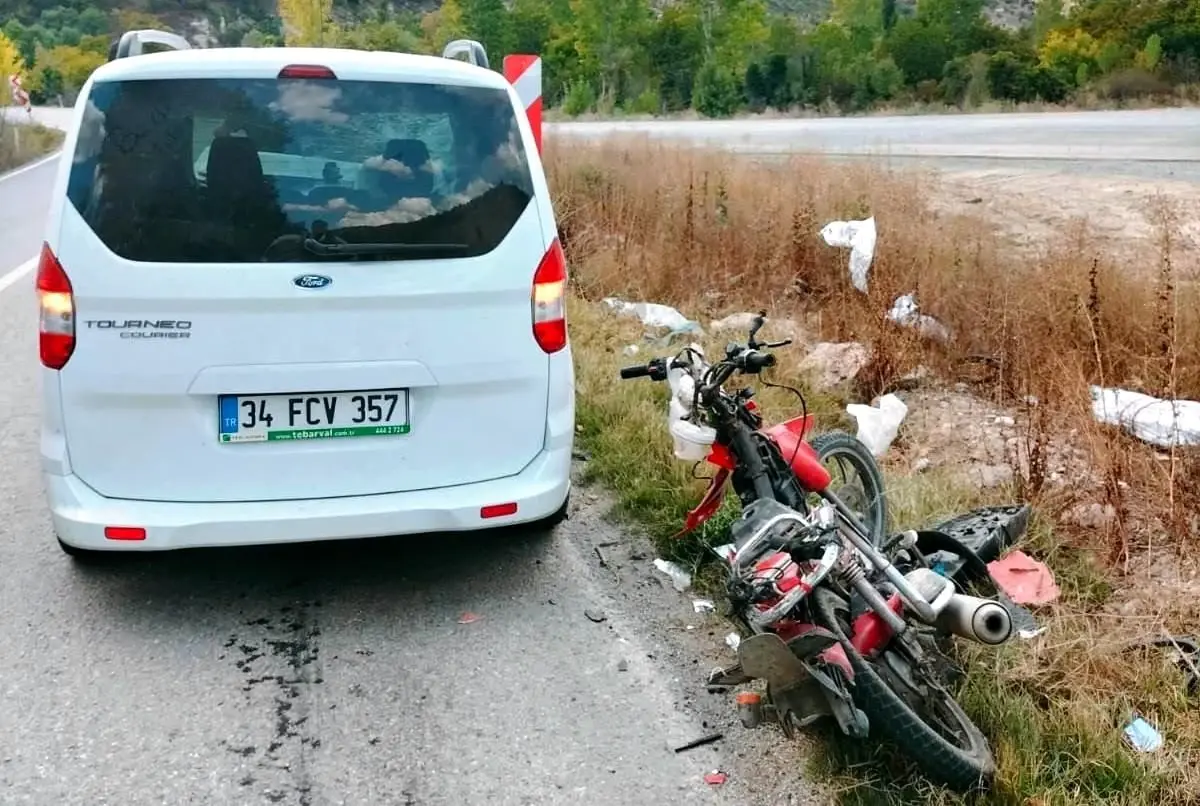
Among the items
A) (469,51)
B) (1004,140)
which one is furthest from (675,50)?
(469,51)

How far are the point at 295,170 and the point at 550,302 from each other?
3.15 ft

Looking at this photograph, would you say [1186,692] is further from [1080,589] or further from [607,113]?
[607,113]

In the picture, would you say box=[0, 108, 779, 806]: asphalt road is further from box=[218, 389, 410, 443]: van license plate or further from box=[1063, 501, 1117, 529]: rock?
box=[1063, 501, 1117, 529]: rock

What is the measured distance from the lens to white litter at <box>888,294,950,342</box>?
6.38 metres

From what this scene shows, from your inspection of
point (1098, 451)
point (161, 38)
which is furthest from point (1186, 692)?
point (161, 38)

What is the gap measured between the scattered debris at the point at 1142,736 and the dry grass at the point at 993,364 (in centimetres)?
4

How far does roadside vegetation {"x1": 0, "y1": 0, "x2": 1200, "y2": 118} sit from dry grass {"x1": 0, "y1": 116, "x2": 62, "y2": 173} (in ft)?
23.1

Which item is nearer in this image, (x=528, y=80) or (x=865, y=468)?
(x=865, y=468)

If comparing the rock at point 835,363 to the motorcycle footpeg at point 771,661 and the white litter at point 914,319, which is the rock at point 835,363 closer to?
the white litter at point 914,319

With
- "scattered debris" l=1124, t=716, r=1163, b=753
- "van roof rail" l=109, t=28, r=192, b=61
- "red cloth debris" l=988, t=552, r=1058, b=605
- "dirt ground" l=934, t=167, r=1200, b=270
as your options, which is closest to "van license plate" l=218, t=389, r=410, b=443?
"van roof rail" l=109, t=28, r=192, b=61

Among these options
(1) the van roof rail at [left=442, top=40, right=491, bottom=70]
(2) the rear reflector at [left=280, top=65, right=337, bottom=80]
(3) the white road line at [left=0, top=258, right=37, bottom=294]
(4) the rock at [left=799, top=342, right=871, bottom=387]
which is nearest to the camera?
(2) the rear reflector at [left=280, top=65, right=337, bottom=80]

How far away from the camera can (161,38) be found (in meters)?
4.89

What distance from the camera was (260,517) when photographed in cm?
346

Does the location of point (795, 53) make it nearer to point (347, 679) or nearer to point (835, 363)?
point (835, 363)
